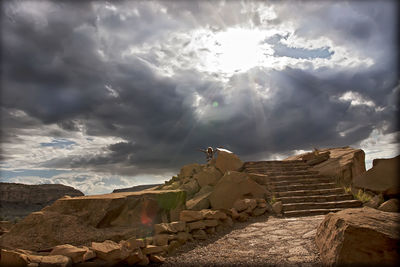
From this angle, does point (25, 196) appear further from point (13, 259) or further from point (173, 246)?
point (13, 259)

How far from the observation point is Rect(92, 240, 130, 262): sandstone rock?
11.5 ft

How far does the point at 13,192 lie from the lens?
2880 centimetres

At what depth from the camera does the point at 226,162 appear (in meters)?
10.1

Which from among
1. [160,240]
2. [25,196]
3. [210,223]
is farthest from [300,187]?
[25,196]

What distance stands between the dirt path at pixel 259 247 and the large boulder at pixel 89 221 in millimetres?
1165

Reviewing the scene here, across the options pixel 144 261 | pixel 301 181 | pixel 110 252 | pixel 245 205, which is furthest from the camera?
pixel 301 181

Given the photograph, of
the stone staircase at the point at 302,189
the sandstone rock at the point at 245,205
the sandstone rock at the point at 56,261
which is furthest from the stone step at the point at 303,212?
the sandstone rock at the point at 56,261

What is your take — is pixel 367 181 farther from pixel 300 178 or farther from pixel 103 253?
pixel 103 253

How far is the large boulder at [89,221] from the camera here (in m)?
4.82

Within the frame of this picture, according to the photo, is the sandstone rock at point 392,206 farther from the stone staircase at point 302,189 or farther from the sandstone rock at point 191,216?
the sandstone rock at point 191,216

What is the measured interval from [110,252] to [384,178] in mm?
6383

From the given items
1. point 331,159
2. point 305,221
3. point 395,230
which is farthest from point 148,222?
point 331,159

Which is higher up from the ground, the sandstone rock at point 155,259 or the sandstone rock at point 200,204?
the sandstone rock at point 200,204

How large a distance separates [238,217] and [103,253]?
361 cm
